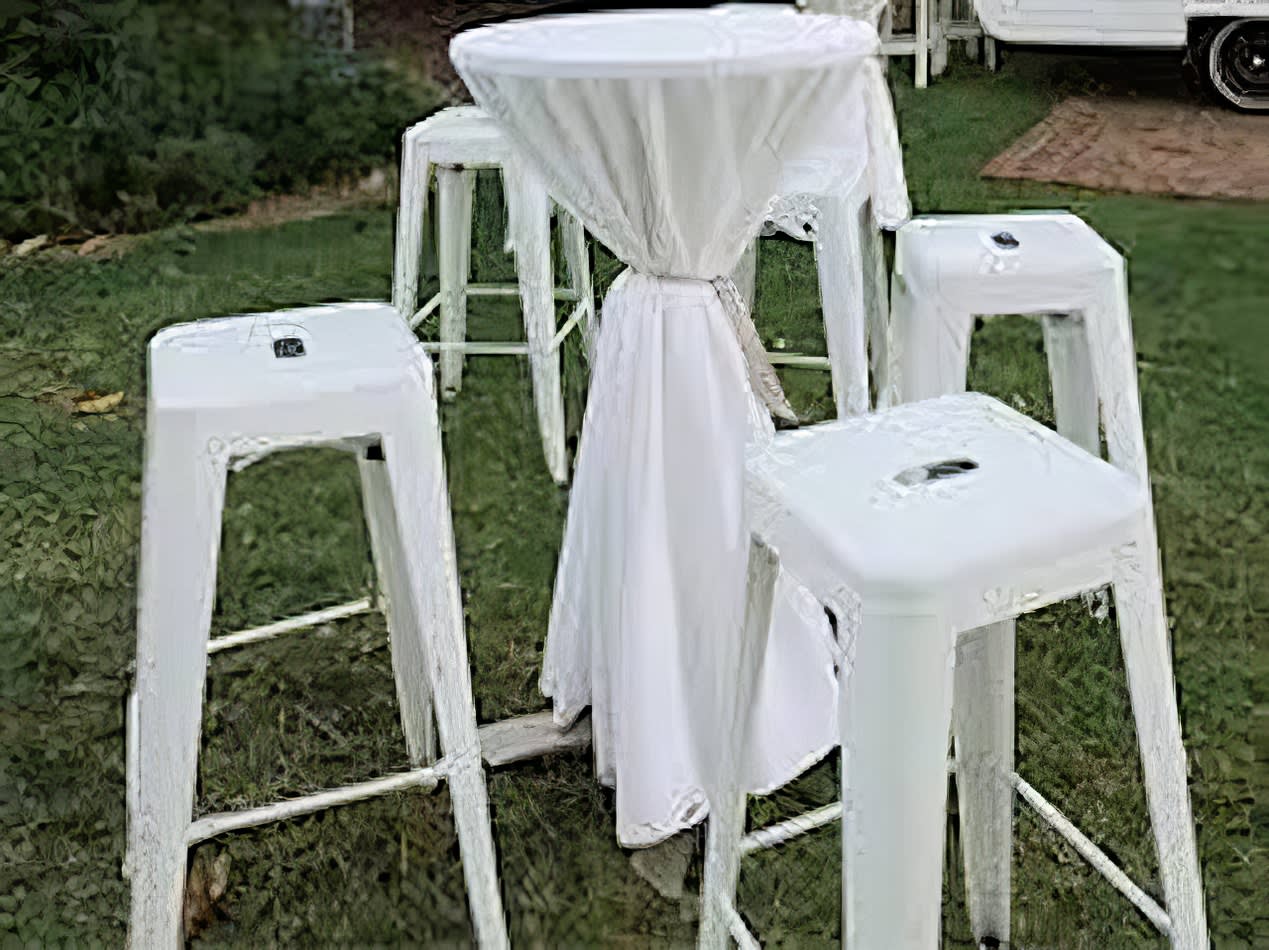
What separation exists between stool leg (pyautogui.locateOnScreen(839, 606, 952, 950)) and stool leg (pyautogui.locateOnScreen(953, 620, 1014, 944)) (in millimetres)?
396

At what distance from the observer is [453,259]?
3.34 meters

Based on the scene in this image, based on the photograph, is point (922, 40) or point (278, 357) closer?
point (278, 357)

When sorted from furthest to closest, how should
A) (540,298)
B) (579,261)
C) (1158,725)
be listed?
(579,261)
(540,298)
(1158,725)

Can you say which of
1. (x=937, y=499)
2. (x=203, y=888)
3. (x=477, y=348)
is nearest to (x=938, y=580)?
(x=937, y=499)

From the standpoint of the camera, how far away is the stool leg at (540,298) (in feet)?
9.53

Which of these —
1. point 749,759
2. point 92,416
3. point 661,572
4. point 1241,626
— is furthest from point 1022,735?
point 92,416

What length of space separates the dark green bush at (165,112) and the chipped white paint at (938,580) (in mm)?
4350

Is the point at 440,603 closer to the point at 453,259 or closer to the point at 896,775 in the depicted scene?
the point at 896,775

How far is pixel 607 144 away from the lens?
1652 millimetres

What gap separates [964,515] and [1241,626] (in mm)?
1491

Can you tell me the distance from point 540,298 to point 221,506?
1.56 meters

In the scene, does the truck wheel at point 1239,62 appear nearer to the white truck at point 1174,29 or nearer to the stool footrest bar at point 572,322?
A: the white truck at point 1174,29

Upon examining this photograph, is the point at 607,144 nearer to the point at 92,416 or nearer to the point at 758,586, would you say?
the point at 758,586

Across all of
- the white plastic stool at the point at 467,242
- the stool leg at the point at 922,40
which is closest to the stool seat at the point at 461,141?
the white plastic stool at the point at 467,242
